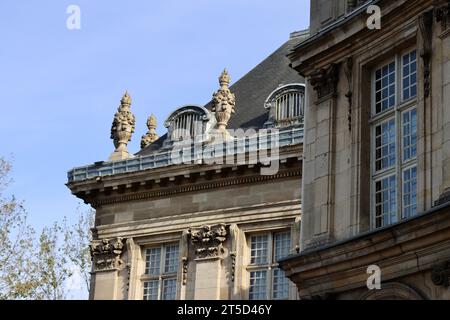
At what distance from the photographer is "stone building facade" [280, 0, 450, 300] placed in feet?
70.5

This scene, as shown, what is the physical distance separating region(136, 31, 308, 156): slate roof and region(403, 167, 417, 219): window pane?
15500mm

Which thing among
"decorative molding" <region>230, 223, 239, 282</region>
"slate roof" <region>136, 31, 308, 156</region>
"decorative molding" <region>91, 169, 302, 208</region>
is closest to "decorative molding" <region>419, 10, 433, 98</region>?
"decorative molding" <region>91, 169, 302, 208</region>

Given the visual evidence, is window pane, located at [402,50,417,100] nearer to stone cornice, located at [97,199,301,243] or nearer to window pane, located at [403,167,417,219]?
window pane, located at [403,167,417,219]

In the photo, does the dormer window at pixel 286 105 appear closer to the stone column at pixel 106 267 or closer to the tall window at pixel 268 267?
the tall window at pixel 268 267

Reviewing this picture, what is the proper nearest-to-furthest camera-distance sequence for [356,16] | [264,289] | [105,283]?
[356,16], [264,289], [105,283]

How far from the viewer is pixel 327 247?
23.1 meters

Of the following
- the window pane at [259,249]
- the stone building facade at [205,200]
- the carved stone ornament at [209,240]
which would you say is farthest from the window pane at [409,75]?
the carved stone ornament at [209,240]

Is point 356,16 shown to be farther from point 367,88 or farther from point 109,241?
point 109,241

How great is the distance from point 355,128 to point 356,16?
7.09 feet

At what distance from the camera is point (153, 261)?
128 feet

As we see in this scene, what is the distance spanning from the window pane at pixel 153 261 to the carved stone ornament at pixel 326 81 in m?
14.6
